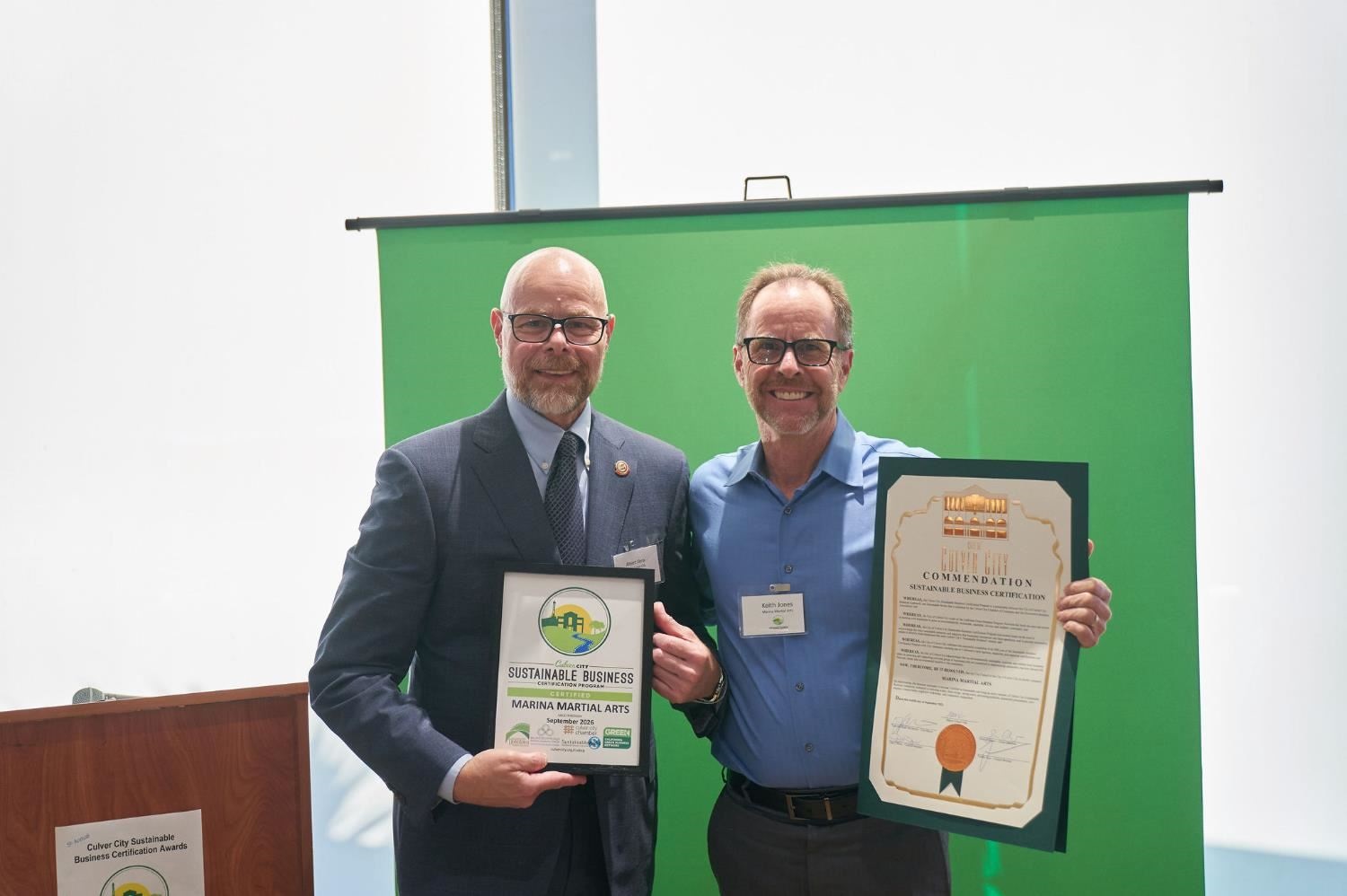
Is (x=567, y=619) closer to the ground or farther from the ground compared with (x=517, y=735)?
farther from the ground

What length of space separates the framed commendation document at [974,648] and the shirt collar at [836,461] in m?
0.24

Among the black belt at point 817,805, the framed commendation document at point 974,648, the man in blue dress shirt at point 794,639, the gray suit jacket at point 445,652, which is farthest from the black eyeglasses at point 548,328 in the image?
the black belt at point 817,805

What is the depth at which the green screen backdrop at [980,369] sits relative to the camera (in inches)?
101

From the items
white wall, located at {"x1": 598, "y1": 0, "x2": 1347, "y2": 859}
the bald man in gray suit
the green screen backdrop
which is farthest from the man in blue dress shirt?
white wall, located at {"x1": 598, "y1": 0, "x2": 1347, "y2": 859}

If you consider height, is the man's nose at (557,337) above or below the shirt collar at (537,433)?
above

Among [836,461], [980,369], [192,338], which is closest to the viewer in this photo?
[836,461]

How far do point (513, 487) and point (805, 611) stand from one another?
741 millimetres

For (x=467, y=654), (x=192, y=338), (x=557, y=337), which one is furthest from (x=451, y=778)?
(x=192, y=338)

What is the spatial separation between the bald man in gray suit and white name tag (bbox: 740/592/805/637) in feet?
0.92

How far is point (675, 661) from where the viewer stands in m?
1.83

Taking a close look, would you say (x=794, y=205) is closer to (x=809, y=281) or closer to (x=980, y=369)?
(x=809, y=281)

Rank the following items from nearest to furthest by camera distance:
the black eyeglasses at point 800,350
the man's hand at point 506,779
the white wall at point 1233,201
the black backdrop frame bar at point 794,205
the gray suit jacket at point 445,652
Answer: the man's hand at point 506,779 < the gray suit jacket at point 445,652 < the black eyeglasses at point 800,350 < the black backdrop frame bar at point 794,205 < the white wall at point 1233,201

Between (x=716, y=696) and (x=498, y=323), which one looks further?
(x=498, y=323)

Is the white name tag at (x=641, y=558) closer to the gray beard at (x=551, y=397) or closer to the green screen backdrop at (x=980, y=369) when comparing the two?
the gray beard at (x=551, y=397)
